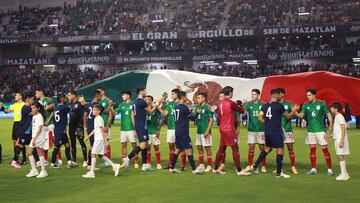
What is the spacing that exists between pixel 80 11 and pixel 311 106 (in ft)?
165

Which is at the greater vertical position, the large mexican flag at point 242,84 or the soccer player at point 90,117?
the large mexican flag at point 242,84

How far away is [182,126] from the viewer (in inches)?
492

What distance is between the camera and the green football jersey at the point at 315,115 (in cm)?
1222

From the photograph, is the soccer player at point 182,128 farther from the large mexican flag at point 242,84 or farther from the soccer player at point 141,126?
the large mexican flag at point 242,84

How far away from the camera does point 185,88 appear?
98.4 ft

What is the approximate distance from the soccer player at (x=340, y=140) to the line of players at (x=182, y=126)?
0.9 inches

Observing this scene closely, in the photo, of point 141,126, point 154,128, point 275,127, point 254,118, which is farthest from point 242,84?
point 275,127

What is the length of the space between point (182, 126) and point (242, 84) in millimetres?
16386

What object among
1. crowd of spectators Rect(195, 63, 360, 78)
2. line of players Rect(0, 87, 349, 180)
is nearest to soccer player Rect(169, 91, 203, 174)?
line of players Rect(0, 87, 349, 180)

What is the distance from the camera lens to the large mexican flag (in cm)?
2433

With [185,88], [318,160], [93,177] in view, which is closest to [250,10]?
[185,88]

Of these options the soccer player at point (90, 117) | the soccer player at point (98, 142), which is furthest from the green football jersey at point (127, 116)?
the soccer player at point (98, 142)

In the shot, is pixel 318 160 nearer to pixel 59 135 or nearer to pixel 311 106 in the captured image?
pixel 311 106

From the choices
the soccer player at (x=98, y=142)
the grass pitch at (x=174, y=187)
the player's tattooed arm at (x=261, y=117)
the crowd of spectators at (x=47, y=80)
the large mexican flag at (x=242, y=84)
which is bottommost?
the grass pitch at (x=174, y=187)
